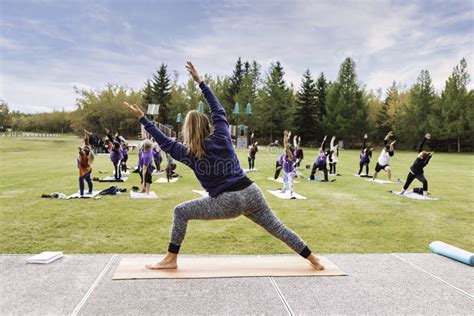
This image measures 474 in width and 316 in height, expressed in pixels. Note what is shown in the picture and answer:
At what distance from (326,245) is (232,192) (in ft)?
10.8

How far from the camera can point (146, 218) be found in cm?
809

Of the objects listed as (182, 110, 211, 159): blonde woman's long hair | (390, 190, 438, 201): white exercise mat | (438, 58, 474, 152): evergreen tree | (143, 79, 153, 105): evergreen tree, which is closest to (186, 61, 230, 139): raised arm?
(182, 110, 211, 159): blonde woman's long hair

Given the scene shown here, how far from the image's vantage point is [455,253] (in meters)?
4.71

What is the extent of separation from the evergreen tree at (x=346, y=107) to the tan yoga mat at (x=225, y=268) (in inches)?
2113

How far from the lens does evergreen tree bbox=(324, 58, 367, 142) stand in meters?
56.0

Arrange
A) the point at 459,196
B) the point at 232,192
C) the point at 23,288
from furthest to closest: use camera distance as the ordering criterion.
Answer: the point at 459,196, the point at 232,192, the point at 23,288

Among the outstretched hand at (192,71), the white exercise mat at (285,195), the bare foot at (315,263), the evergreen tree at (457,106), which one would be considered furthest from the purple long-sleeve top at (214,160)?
the evergreen tree at (457,106)

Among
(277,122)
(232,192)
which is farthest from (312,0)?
(277,122)

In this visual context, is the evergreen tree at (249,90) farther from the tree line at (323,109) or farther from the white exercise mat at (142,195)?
the white exercise mat at (142,195)

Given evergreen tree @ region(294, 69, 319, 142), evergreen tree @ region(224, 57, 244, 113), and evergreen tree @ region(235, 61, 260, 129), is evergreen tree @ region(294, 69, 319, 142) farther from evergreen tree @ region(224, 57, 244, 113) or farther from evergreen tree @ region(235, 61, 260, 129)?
evergreen tree @ region(224, 57, 244, 113)

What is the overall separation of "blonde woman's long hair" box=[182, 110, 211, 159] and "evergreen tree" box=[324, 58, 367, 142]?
179ft

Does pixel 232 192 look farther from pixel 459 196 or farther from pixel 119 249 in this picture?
pixel 459 196

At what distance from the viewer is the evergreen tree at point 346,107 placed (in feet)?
184

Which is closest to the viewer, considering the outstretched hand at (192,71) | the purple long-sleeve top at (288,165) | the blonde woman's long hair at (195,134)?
the blonde woman's long hair at (195,134)
